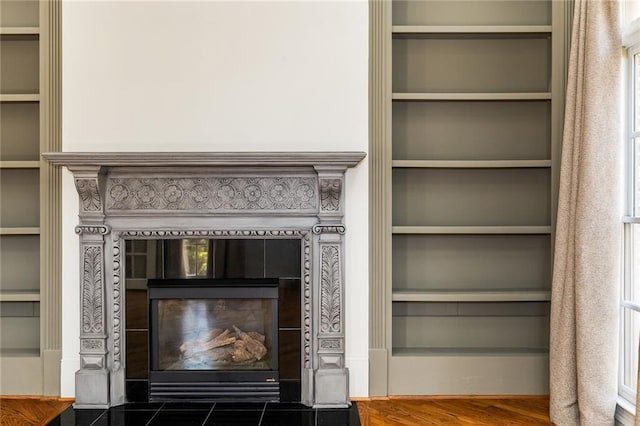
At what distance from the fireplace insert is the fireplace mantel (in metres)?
0.20

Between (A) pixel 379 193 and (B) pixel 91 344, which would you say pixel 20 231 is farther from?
(A) pixel 379 193

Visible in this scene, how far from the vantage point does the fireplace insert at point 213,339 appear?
3.03m

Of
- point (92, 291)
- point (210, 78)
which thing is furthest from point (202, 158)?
point (92, 291)

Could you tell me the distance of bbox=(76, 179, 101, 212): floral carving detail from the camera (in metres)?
2.89

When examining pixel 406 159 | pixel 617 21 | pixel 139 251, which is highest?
pixel 617 21

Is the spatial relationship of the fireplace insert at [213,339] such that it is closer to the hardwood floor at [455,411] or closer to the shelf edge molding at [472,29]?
the hardwood floor at [455,411]

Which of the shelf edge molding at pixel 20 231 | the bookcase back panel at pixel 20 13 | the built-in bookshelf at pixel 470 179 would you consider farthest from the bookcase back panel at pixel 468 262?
the bookcase back panel at pixel 20 13

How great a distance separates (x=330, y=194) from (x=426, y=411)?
4.26 feet

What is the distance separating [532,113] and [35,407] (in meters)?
3.36

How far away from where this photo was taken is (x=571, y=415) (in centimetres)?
269

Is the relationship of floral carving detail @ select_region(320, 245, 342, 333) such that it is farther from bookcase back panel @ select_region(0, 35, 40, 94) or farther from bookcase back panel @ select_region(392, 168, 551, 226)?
bookcase back panel @ select_region(0, 35, 40, 94)

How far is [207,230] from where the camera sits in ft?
9.78

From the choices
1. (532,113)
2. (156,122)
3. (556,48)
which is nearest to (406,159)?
(532,113)

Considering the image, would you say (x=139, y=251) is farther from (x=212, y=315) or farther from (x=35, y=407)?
(x=35, y=407)
